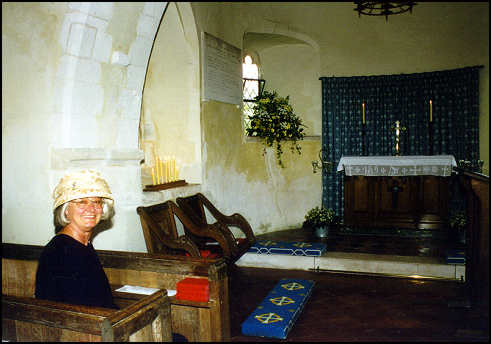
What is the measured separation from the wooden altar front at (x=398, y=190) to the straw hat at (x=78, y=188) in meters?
4.61

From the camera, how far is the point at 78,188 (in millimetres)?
Result: 2211

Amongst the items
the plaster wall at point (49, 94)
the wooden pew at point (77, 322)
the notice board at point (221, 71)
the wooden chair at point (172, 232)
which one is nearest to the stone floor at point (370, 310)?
the wooden chair at point (172, 232)

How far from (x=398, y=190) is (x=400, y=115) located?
60.1 inches

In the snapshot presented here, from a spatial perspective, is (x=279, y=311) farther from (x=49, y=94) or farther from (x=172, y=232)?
(x=49, y=94)

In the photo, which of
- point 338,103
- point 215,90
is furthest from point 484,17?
point 215,90

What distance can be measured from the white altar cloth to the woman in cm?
454

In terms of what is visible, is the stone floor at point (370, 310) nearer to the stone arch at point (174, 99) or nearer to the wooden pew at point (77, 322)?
the wooden pew at point (77, 322)


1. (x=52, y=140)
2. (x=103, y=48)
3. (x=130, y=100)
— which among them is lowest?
(x=52, y=140)

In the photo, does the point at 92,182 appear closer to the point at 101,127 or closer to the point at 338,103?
the point at 101,127

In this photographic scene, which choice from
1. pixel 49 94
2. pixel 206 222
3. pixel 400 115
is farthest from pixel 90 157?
pixel 400 115

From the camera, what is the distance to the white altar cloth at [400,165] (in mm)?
5871

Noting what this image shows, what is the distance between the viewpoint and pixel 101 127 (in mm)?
3277

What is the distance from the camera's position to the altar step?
Result: 170 inches

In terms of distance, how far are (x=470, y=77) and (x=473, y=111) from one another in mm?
543
